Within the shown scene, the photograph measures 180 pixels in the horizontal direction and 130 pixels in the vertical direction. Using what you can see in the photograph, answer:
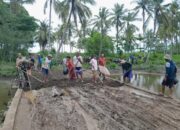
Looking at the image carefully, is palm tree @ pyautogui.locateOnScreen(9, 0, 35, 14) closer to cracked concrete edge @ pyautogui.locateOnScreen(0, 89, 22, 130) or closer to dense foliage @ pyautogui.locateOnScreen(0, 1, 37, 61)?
dense foliage @ pyautogui.locateOnScreen(0, 1, 37, 61)

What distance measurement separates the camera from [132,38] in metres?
69.7

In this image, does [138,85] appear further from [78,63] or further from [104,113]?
[104,113]

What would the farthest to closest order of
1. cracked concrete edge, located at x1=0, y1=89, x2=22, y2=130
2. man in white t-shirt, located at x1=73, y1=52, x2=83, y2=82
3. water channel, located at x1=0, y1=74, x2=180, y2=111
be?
man in white t-shirt, located at x1=73, y1=52, x2=83, y2=82, water channel, located at x1=0, y1=74, x2=180, y2=111, cracked concrete edge, located at x1=0, y1=89, x2=22, y2=130

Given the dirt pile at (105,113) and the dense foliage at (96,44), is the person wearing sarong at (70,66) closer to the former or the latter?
the dirt pile at (105,113)

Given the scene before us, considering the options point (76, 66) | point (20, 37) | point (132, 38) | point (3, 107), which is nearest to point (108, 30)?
point (132, 38)

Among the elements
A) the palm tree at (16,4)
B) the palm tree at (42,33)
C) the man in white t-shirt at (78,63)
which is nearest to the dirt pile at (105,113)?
the man in white t-shirt at (78,63)

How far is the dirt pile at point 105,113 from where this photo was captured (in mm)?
7859

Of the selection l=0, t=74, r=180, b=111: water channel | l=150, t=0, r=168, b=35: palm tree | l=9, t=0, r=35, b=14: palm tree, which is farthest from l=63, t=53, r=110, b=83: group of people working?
l=150, t=0, r=168, b=35: palm tree

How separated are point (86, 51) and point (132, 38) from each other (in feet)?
42.7

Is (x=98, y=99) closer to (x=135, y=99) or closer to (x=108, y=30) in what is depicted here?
(x=135, y=99)

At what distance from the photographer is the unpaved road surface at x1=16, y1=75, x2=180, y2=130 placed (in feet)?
25.8

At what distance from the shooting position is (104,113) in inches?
363

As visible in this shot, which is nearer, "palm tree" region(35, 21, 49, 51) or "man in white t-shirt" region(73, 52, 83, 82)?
"man in white t-shirt" region(73, 52, 83, 82)

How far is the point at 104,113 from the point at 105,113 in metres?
0.04
